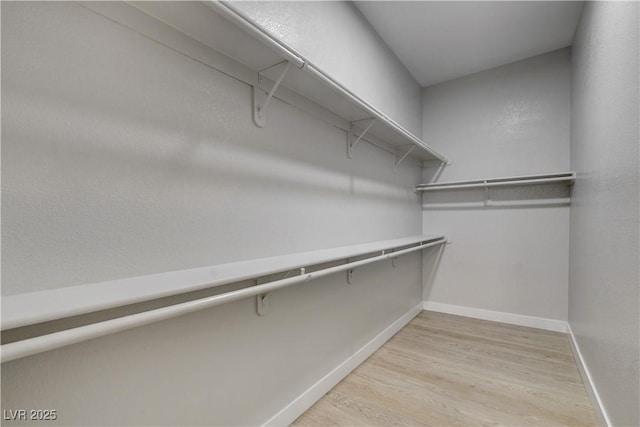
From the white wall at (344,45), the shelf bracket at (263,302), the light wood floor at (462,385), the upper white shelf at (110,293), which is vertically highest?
the white wall at (344,45)

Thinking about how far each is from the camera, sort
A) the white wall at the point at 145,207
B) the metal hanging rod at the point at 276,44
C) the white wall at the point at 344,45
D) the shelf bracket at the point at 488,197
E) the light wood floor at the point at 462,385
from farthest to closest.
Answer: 1. the shelf bracket at the point at 488,197
2. the light wood floor at the point at 462,385
3. the white wall at the point at 344,45
4. the metal hanging rod at the point at 276,44
5. the white wall at the point at 145,207

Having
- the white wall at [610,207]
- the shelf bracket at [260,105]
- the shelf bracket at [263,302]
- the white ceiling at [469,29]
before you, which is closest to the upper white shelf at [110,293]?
the shelf bracket at [263,302]

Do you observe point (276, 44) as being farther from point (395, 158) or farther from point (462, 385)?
point (462, 385)

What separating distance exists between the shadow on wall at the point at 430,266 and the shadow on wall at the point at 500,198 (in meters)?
0.47

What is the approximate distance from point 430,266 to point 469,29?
2.19m

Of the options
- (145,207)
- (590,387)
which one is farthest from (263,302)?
(590,387)

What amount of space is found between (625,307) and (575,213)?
1.38m

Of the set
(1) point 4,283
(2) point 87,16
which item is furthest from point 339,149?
(1) point 4,283

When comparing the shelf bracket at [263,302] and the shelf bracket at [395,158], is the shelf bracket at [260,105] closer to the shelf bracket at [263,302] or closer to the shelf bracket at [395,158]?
the shelf bracket at [263,302]

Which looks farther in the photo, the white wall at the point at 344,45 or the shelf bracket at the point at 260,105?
the white wall at the point at 344,45

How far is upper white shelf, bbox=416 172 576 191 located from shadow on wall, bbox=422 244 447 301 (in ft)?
2.25

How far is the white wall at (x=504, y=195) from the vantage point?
241 centimetres

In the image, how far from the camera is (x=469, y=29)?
6.90 feet

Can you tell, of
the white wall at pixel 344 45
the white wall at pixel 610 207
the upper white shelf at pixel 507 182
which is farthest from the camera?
the upper white shelf at pixel 507 182
